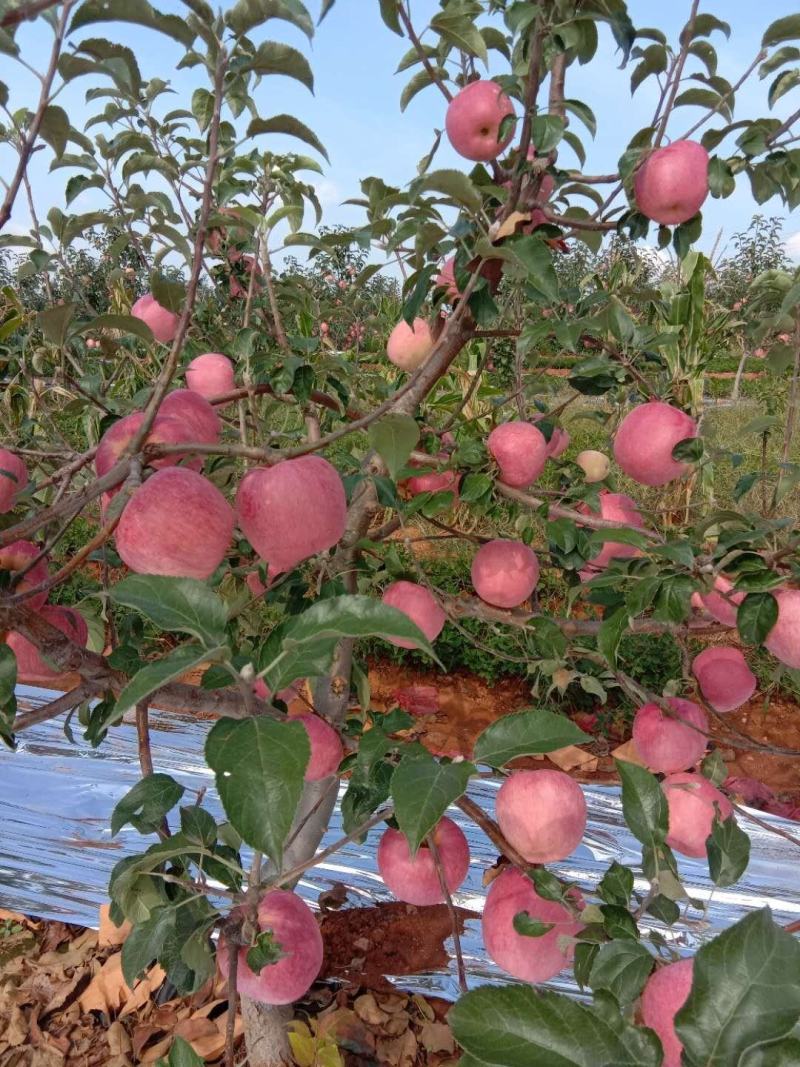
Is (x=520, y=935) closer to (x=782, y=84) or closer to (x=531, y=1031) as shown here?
(x=531, y=1031)

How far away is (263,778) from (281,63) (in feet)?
1.99

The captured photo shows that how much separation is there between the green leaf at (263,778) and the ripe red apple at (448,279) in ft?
2.26

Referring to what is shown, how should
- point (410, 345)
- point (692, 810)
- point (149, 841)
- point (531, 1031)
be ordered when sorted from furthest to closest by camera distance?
point (149, 841) → point (410, 345) → point (692, 810) → point (531, 1031)

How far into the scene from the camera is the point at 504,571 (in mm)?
1028

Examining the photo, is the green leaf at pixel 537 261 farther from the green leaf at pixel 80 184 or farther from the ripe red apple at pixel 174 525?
the green leaf at pixel 80 184

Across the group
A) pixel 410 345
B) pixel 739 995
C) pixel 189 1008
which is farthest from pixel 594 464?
pixel 189 1008

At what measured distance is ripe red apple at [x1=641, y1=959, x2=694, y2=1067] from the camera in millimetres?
533

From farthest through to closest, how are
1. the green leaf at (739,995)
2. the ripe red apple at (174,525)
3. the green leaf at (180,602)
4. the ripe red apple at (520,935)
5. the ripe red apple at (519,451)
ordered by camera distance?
the ripe red apple at (519,451) → the ripe red apple at (520,935) → the ripe red apple at (174,525) → the green leaf at (180,602) → the green leaf at (739,995)

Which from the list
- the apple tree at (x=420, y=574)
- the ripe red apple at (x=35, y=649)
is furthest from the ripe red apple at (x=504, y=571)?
the ripe red apple at (x=35, y=649)

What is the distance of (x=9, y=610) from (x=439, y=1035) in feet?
3.53

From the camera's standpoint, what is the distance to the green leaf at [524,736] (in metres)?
Result: 0.60

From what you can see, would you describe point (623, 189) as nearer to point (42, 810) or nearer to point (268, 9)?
point (268, 9)

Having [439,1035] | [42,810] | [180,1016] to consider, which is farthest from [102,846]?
[439,1035]

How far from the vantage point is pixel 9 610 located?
25.8 inches
